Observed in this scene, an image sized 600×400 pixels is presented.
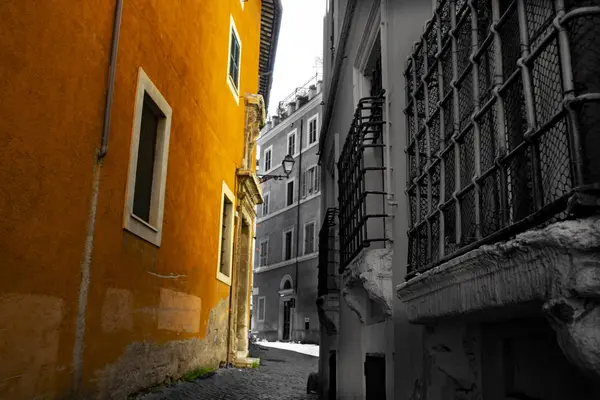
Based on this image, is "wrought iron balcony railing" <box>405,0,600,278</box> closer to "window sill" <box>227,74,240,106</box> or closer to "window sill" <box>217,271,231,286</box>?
"window sill" <box>217,271,231,286</box>

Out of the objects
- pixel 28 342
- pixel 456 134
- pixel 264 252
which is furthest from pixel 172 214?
A: pixel 264 252

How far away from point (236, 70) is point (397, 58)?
8689mm

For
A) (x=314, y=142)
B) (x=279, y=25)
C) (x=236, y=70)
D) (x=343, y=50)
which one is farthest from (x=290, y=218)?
(x=343, y=50)

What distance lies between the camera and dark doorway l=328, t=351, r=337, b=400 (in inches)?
291

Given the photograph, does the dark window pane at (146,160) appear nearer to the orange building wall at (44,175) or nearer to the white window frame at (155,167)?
the white window frame at (155,167)

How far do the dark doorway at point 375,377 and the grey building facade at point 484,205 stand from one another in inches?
→ 0.5

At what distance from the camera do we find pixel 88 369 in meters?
5.17

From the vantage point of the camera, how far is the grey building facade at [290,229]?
28.0 meters

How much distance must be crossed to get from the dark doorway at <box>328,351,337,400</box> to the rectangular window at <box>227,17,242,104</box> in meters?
6.11

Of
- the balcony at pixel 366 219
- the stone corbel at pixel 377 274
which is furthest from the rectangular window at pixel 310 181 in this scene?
the stone corbel at pixel 377 274

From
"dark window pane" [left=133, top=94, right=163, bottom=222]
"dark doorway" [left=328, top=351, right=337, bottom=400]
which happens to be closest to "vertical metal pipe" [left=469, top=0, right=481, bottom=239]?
"dark window pane" [left=133, top=94, right=163, bottom=222]

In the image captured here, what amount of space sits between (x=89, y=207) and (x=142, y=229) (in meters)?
1.38

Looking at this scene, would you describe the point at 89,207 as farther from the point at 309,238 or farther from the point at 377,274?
the point at 309,238

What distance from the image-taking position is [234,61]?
12.4 m
